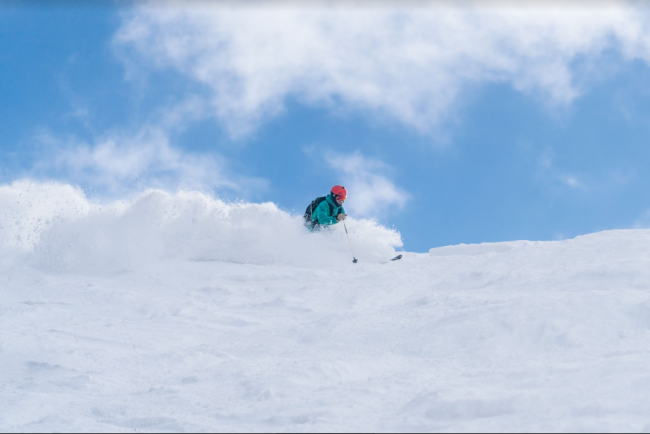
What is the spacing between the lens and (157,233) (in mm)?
14453

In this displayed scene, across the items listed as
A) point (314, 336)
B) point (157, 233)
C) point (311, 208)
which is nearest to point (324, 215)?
point (311, 208)

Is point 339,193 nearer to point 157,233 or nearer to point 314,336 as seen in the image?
point 157,233

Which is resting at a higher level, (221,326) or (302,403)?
(221,326)

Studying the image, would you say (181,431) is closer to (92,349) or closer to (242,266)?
(92,349)

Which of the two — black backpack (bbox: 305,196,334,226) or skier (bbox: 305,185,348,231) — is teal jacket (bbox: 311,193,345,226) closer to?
skier (bbox: 305,185,348,231)

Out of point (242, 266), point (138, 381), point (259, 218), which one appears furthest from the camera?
point (259, 218)

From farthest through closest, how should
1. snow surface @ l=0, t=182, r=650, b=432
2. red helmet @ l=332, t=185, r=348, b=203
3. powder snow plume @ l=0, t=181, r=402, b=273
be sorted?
red helmet @ l=332, t=185, r=348, b=203, powder snow plume @ l=0, t=181, r=402, b=273, snow surface @ l=0, t=182, r=650, b=432

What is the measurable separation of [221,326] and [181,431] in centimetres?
400

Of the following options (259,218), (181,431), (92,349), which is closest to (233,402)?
(181,431)

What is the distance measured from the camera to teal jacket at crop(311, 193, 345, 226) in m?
14.6

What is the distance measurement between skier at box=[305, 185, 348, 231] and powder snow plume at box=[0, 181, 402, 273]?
0.34 metres

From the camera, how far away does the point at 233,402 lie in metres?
4.52

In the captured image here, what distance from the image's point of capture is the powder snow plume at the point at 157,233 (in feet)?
42.1

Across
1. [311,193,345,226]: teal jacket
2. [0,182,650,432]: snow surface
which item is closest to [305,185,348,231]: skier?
[311,193,345,226]: teal jacket
